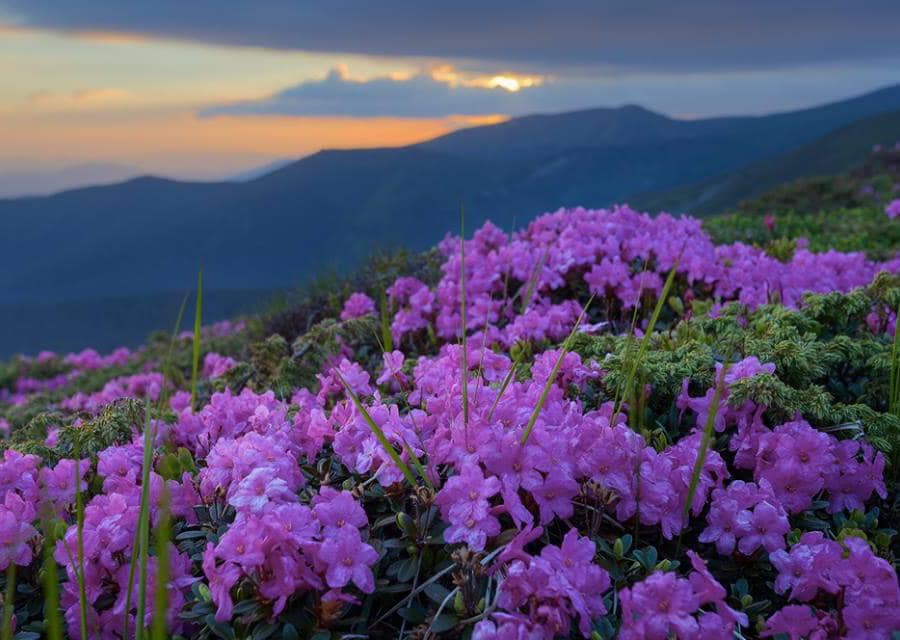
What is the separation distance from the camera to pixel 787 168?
294ft

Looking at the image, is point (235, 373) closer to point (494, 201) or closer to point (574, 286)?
point (574, 286)

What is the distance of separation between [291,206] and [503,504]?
10680cm

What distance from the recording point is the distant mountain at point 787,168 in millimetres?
81250

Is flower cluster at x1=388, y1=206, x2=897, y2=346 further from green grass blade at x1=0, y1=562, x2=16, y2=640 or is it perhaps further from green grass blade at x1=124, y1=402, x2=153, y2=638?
green grass blade at x1=0, y1=562, x2=16, y2=640

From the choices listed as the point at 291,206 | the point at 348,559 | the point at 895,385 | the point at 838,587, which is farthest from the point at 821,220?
the point at 291,206

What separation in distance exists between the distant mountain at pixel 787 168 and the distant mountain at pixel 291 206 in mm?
8616

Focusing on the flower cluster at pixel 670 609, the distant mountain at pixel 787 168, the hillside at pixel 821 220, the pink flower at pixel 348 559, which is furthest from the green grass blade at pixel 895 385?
the distant mountain at pixel 787 168

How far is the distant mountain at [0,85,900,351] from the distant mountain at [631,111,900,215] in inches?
339

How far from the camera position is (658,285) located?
17.9 ft

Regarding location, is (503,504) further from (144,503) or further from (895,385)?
(895,385)

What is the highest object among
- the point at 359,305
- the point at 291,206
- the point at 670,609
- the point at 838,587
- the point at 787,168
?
the point at 670,609

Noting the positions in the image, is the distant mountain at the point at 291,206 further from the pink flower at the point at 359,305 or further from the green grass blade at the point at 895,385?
the green grass blade at the point at 895,385

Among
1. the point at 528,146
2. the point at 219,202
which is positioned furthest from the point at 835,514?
the point at 528,146

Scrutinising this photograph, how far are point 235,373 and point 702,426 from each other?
294cm
